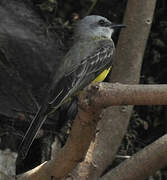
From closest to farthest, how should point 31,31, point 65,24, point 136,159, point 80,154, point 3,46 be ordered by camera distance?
point 80,154 → point 136,159 → point 3,46 → point 31,31 → point 65,24

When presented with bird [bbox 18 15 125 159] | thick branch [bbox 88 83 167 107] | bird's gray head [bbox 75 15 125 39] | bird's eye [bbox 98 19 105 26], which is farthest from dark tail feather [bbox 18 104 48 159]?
bird's eye [bbox 98 19 105 26]

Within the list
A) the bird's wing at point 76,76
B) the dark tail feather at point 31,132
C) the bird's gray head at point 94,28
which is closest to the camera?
the dark tail feather at point 31,132

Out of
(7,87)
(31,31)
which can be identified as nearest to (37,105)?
(7,87)

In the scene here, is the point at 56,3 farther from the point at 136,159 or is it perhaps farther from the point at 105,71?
the point at 136,159

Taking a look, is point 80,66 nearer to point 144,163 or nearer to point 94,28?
point 94,28

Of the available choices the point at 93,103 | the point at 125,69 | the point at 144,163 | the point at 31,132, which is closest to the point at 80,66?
the point at 125,69

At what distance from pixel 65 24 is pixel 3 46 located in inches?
44.5

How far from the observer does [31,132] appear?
11.9ft

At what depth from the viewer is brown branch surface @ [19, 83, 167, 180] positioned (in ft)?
8.60

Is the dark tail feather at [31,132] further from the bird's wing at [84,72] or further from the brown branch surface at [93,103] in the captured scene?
the brown branch surface at [93,103]

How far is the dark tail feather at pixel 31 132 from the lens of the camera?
3465 millimetres

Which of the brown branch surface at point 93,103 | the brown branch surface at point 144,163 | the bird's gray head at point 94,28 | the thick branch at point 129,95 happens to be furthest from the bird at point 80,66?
the thick branch at point 129,95

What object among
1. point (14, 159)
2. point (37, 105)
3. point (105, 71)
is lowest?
point (14, 159)

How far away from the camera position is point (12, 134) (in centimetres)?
456
